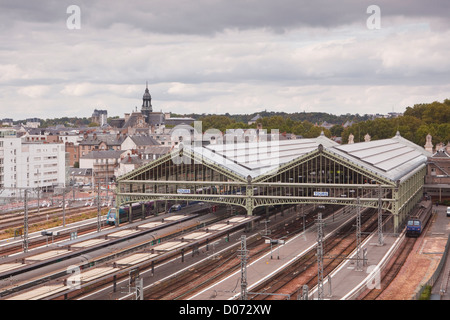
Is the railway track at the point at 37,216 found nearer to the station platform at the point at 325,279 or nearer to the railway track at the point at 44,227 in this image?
the railway track at the point at 44,227

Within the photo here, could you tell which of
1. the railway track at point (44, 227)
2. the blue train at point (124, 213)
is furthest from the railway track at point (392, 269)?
the railway track at point (44, 227)

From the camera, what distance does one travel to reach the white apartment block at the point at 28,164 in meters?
123

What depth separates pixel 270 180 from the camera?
78000 millimetres

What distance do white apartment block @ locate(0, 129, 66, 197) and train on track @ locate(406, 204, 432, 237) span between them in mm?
74104

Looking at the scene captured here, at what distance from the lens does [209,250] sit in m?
67.6

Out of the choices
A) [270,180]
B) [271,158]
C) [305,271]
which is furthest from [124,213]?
[305,271]

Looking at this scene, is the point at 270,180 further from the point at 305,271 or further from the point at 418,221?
the point at 305,271

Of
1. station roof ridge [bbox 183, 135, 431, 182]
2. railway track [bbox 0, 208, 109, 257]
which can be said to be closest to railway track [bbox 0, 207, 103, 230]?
railway track [bbox 0, 208, 109, 257]

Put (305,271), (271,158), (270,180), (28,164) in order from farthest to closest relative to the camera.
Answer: (28,164), (271,158), (270,180), (305,271)

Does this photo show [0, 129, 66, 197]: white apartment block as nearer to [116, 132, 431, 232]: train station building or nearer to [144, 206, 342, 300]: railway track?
[116, 132, 431, 232]: train station building

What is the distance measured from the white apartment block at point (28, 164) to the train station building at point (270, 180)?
48144mm

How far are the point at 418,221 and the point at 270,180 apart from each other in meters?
18.4

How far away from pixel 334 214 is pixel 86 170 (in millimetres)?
75973
